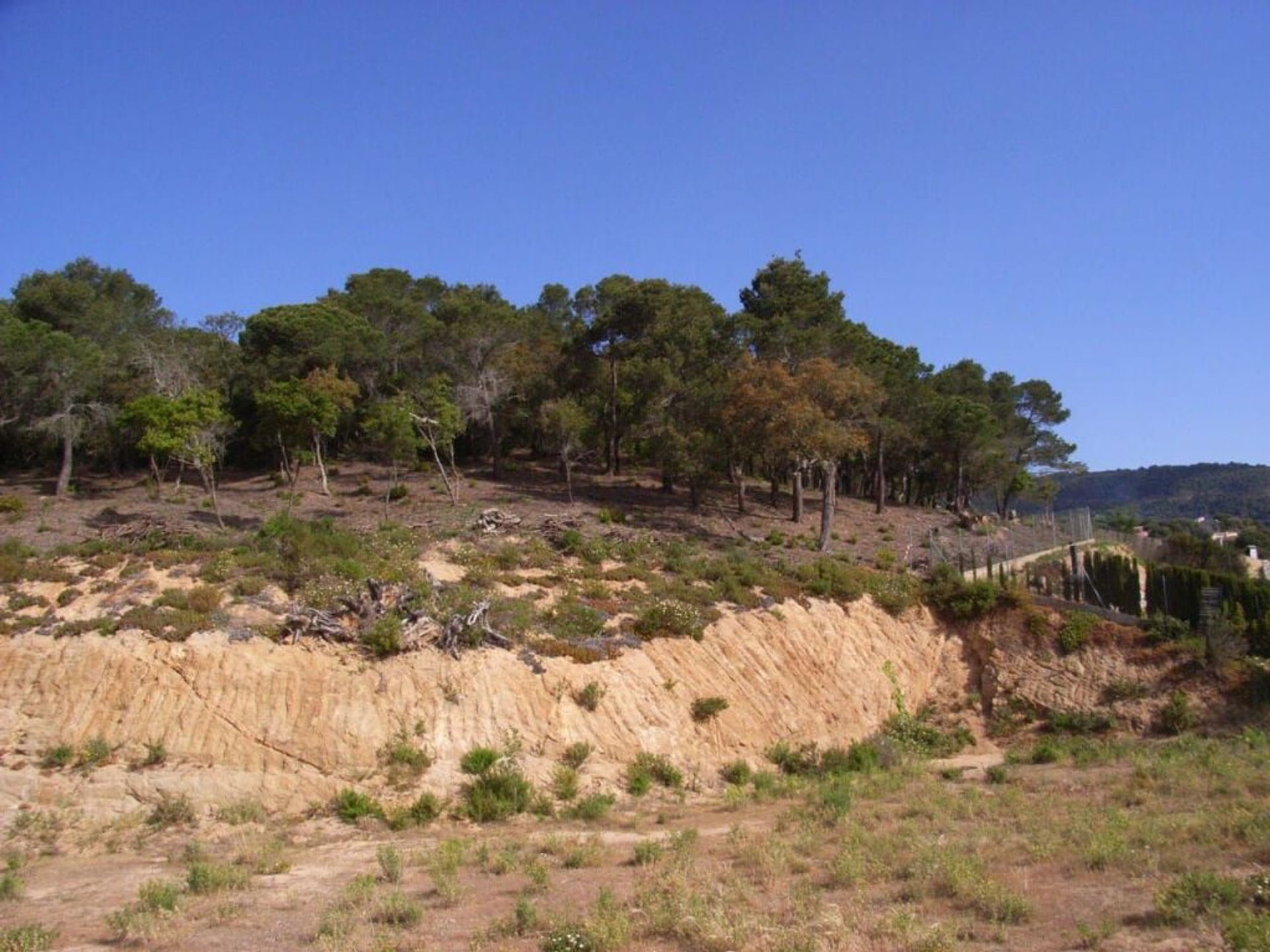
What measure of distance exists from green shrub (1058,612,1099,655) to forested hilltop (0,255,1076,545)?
31.0 ft

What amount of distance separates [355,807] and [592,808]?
4162 mm

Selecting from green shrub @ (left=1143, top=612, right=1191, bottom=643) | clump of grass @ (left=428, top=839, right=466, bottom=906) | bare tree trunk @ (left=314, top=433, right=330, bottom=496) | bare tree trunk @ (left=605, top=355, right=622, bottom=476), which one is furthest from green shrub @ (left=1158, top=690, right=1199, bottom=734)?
bare tree trunk @ (left=314, top=433, right=330, bottom=496)

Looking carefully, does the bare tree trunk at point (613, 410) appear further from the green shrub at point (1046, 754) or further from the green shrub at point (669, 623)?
the green shrub at point (1046, 754)

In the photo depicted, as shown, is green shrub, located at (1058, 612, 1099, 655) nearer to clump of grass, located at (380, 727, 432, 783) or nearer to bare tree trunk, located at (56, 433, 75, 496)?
clump of grass, located at (380, 727, 432, 783)

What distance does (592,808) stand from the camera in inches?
672

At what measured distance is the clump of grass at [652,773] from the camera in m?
18.8

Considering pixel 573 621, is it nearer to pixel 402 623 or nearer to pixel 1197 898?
pixel 402 623

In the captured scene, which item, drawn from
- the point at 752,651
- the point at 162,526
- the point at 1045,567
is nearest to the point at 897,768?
the point at 752,651

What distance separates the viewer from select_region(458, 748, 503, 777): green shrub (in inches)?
698

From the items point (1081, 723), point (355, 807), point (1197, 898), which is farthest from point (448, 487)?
point (1197, 898)

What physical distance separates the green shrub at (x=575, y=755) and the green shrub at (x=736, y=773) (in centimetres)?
323

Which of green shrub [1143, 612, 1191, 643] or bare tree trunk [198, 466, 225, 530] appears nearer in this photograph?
green shrub [1143, 612, 1191, 643]

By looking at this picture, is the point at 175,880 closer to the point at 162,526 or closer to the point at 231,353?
the point at 162,526

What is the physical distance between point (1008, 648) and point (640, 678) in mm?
11524
